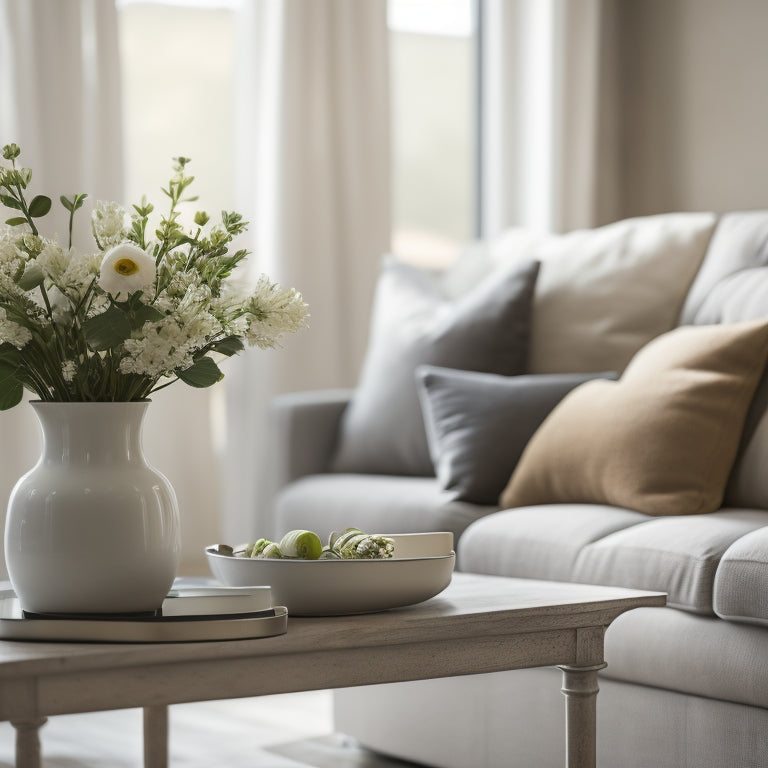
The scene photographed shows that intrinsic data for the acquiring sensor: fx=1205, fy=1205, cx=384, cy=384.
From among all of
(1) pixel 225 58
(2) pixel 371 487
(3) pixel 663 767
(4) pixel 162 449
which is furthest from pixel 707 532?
(1) pixel 225 58

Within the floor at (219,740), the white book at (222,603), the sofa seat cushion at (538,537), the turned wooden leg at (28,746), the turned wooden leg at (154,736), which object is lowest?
the floor at (219,740)

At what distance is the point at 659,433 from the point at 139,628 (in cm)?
125

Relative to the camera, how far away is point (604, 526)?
2.12 meters

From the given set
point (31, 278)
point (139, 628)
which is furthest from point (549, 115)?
point (139, 628)

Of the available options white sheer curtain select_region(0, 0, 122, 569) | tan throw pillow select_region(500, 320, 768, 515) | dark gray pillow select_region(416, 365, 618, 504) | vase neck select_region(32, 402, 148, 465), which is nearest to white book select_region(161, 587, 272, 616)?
vase neck select_region(32, 402, 148, 465)

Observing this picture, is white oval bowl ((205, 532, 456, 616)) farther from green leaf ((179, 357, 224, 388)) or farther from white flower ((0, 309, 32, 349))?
white flower ((0, 309, 32, 349))

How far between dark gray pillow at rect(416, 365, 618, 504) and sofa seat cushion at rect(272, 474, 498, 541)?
0.05m

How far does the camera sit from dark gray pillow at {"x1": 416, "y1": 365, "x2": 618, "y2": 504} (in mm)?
2527

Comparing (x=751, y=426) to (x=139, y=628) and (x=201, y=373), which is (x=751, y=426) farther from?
(x=139, y=628)

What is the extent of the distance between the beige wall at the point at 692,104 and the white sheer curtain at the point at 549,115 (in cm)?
7

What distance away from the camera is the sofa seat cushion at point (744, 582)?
68.9 inches

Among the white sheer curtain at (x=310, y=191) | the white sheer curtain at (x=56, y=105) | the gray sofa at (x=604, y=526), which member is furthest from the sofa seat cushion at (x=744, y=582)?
the white sheer curtain at (x=56, y=105)

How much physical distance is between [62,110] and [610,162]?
6.70ft

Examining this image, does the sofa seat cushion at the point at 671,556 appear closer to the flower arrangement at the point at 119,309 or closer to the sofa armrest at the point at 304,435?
the flower arrangement at the point at 119,309
